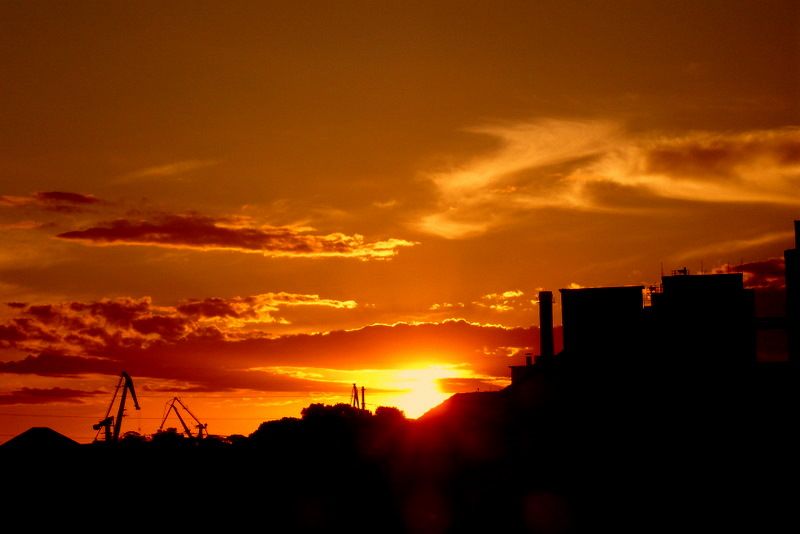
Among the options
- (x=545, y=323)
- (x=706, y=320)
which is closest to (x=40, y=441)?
(x=545, y=323)

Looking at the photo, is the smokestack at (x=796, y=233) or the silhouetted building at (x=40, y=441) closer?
the smokestack at (x=796, y=233)

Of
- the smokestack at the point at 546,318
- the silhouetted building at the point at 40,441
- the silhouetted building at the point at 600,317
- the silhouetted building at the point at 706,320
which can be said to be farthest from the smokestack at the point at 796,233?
the silhouetted building at the point at 40,441

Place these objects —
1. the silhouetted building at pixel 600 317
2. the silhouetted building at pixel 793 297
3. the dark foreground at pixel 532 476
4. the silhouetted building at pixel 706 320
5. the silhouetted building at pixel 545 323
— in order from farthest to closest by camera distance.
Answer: the silhouetted building at pixel 545 323 < the silhouetted building at pixel 600 317 < the silhouetted building at pixel 706 320 < the silhouetted building at pixel 793 297 < the dark foreground at pixel 532 476

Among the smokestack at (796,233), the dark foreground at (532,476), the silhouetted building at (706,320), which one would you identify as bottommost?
the dark foreground at (532,476)

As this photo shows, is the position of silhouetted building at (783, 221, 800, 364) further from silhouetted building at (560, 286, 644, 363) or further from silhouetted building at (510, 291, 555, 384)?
silhouetted building at (510, 291, 555, 384)

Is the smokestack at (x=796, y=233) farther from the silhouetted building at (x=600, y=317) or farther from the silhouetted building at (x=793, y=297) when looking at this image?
the silhouetted building at (x=600, y=317)

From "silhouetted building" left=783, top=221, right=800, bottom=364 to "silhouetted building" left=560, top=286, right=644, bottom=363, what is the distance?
8.95 metres

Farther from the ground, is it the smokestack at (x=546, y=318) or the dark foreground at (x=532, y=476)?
the smokestack at (x=546, y=318)

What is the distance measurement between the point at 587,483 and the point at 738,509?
6.66m

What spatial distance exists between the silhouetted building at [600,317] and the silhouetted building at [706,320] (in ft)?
8.90

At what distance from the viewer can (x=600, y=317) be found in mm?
63562

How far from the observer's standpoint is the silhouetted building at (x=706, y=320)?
57.8 meters

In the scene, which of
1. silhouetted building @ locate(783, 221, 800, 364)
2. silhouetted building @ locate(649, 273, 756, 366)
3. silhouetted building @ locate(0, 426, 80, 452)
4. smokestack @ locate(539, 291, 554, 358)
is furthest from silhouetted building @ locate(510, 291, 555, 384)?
silhouetted building @ locate(0, 426, 80, 452)

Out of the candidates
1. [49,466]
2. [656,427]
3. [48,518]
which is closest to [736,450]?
[656,427]
